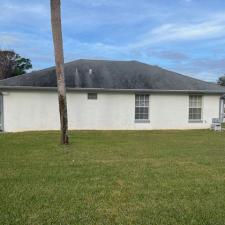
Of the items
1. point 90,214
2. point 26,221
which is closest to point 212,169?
point 90,214

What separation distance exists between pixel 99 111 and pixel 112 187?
1625cm

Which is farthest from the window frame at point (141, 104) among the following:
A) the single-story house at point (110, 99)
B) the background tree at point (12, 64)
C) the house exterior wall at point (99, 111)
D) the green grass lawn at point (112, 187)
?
the background tree at point (12, 64)

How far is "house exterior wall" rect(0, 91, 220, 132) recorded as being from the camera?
77.9 ft

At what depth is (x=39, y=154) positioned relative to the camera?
13688 mm

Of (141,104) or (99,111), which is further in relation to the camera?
(141,104)

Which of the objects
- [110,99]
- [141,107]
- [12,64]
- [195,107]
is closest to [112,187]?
[110,99]

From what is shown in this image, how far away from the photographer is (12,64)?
190ft

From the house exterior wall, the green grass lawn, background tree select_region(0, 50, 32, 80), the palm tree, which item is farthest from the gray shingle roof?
background tree select_region(0, 50, 32, 80)

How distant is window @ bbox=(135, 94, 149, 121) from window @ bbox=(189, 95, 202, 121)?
2.84m

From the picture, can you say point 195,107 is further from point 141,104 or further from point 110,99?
point 110,99

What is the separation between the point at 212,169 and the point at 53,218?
219 inches

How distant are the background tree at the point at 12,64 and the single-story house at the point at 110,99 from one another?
30.0m

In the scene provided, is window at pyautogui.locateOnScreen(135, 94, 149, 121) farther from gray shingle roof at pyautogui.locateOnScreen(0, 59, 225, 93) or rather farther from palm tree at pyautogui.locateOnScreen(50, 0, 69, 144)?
palm tree at pyautogui.locateOnScreen(50, 0, 69, 144)

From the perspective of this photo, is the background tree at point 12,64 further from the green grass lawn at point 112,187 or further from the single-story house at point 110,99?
the green grass lawn at point 112,187
